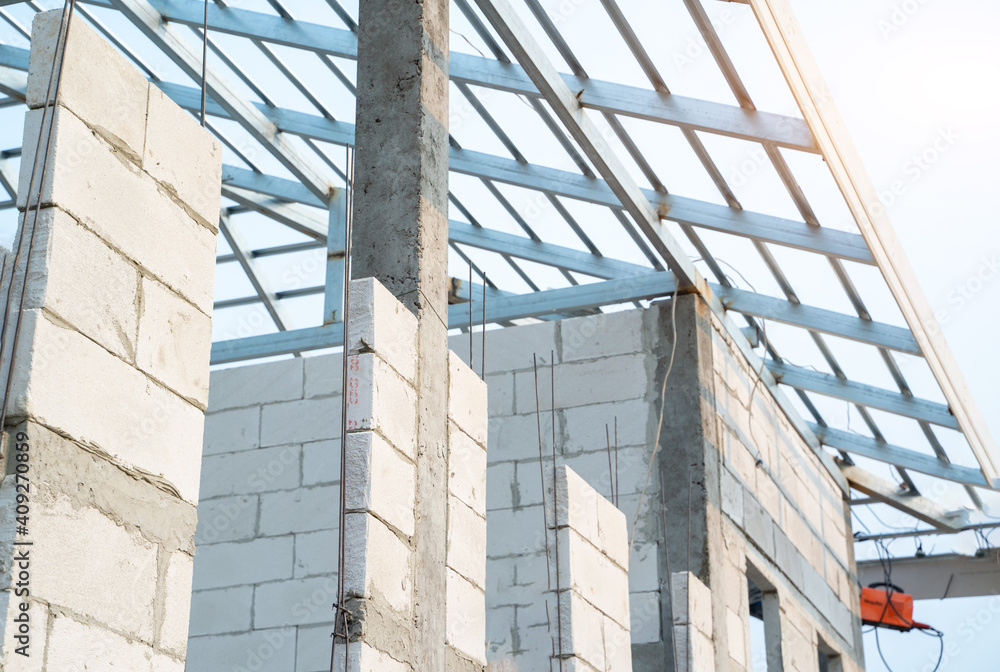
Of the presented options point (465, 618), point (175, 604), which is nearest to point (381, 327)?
point (465, 618)

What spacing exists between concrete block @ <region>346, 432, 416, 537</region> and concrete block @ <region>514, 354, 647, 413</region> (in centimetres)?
412

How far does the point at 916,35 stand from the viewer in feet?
26.8

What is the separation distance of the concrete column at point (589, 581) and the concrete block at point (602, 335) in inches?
83.5

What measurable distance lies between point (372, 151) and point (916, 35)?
14.2 ft

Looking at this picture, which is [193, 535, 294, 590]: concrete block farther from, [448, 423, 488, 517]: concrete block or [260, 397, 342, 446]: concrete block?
[448, 423, 488, 517]: concrete block

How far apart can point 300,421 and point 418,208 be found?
407 cm

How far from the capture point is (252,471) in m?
9.17

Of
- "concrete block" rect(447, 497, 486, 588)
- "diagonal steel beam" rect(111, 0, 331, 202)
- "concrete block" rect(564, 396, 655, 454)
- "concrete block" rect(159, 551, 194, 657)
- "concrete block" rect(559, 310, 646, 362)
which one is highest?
"diagonal steel beam" rect(111, 0, 331, 202)

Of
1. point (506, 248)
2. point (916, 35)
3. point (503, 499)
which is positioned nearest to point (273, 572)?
point (503, 499)

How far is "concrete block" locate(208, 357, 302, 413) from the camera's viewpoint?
942cm

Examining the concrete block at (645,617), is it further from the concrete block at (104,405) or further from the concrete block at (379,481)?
the concrete block at (104,405)

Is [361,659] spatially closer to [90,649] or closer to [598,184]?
[90,649]

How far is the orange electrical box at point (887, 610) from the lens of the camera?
45.2 ft

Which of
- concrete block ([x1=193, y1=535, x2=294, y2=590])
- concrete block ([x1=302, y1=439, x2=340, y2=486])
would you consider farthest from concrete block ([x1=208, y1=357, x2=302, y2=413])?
concrete block ([x1=193, y1=535, x2=294, y2=590])
